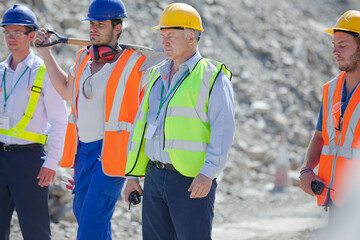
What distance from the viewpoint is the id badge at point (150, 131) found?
407 centimetres

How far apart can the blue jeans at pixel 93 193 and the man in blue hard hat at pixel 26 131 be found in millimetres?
399

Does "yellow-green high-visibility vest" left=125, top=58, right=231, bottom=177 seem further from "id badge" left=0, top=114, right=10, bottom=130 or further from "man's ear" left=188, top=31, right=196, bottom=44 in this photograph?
"id badge" left=0, top=114, right=10, bottom=130

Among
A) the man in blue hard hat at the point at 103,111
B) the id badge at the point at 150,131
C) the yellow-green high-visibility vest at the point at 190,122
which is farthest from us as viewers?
the man in blue hard hat at the point at 103,111

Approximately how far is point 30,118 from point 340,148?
269 centimetres

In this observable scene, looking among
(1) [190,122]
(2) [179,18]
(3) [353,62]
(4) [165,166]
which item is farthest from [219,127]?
(3) [353,62]

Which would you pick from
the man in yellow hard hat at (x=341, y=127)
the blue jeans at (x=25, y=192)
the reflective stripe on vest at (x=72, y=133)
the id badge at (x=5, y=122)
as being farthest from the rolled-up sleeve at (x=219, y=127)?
the id badge at (x=5, y=122)

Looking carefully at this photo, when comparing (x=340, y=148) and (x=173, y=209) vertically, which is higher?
(x=340, y=148)

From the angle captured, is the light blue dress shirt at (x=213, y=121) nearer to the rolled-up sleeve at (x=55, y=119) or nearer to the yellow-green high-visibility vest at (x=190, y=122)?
the yellow-green high-visibility vest at (x=190, y=122)

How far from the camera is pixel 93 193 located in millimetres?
4609

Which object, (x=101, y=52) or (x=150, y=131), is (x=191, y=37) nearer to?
(x=150, y=131)

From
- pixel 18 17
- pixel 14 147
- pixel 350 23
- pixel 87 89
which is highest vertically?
pixel 350 23

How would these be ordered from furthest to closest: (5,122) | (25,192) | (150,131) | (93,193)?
(5,122) → (25,192) → (93,193) → (150,131)

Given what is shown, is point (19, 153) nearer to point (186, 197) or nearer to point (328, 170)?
point (186, 197)

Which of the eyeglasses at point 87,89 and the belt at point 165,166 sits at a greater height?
the eyeglasses at point 87,89
